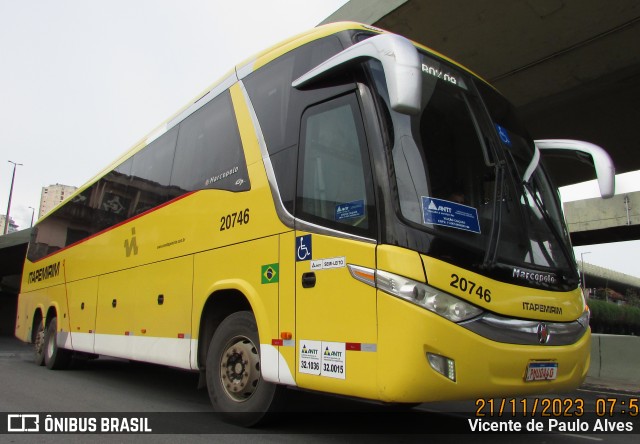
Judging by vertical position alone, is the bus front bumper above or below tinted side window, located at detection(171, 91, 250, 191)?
below

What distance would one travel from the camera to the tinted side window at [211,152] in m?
5.75

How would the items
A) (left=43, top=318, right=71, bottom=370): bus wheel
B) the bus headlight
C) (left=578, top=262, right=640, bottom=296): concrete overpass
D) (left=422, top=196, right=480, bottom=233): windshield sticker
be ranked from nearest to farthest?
the bus headlight → (left=422, top=196, right=480, bottom=233): windshield sticker → (left=43, top=318, right=71, bottom=370): bus wheel → (left=578, top=262, right=640, bottom=296): concrete overpass

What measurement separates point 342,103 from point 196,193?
2684mm

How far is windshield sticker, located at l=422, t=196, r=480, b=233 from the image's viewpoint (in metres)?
3.88

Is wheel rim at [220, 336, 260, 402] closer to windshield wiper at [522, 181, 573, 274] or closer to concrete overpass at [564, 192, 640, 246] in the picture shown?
windshield wiper at [522, 181, 573, 274]

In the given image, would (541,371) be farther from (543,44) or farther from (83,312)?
(83,312)

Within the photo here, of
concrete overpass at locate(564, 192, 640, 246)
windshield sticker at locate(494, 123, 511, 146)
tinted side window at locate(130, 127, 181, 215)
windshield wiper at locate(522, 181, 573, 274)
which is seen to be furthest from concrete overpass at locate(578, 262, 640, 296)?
windshield sticker at locate(494, 123, 511, 146)

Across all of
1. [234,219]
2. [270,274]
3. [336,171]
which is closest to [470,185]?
[336,171]

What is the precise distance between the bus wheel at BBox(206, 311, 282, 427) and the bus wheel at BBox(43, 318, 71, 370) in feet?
22.5

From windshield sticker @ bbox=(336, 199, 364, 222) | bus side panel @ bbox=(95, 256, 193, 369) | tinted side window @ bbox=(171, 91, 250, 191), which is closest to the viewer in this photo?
windshield sticker @ bbox=(336, 199, 364, 222)

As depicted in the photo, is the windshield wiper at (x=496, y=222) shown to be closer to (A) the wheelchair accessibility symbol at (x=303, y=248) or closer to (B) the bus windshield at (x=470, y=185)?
(B) the bus windshield at (x=470, y=185)

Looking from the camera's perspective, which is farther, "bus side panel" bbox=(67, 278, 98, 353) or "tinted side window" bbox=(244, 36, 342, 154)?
"bus side panel" bbox=(67, 278, 98, 353)

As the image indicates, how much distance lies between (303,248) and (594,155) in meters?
3.12

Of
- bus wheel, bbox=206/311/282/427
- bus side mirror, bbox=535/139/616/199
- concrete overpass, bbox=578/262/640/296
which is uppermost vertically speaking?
concrete overpass, bbox=578/262/640/296
